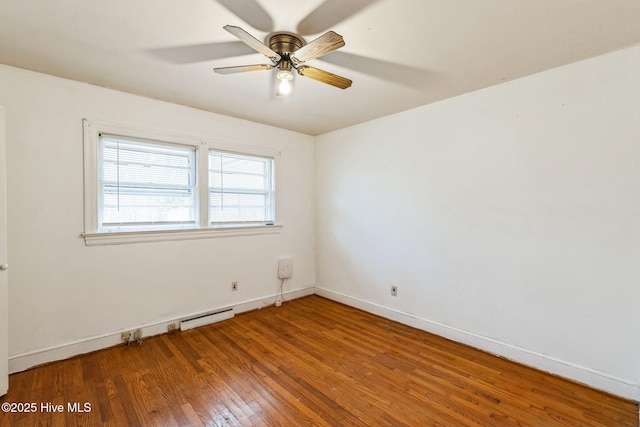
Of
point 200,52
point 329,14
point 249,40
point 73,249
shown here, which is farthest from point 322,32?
point 73,249

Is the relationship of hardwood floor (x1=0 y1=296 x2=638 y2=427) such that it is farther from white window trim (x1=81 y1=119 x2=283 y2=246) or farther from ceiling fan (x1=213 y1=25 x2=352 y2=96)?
ceiling fan (x1=213 y1=25 x2=352 y2=96)

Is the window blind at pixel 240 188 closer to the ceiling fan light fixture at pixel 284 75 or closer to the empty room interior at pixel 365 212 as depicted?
the empty room interior at pixel 365 212

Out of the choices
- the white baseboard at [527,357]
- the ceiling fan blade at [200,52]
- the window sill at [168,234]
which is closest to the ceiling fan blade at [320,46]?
the ceiling fan blade at [200,52]

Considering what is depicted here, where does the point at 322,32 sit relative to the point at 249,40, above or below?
above

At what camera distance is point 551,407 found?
198 centimetres

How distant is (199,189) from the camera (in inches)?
133

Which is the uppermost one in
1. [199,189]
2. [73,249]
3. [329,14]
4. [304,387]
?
[329,14]

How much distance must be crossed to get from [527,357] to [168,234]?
11.9ft

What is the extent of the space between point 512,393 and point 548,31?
2.49 metres

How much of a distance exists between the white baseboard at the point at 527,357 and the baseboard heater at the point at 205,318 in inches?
70.8

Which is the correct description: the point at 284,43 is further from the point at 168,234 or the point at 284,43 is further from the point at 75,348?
the point at 75,348

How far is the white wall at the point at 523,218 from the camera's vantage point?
6.95 ft

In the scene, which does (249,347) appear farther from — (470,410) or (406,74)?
(406,74)

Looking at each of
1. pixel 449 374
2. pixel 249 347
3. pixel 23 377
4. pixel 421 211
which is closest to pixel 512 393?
pixel 449 374
